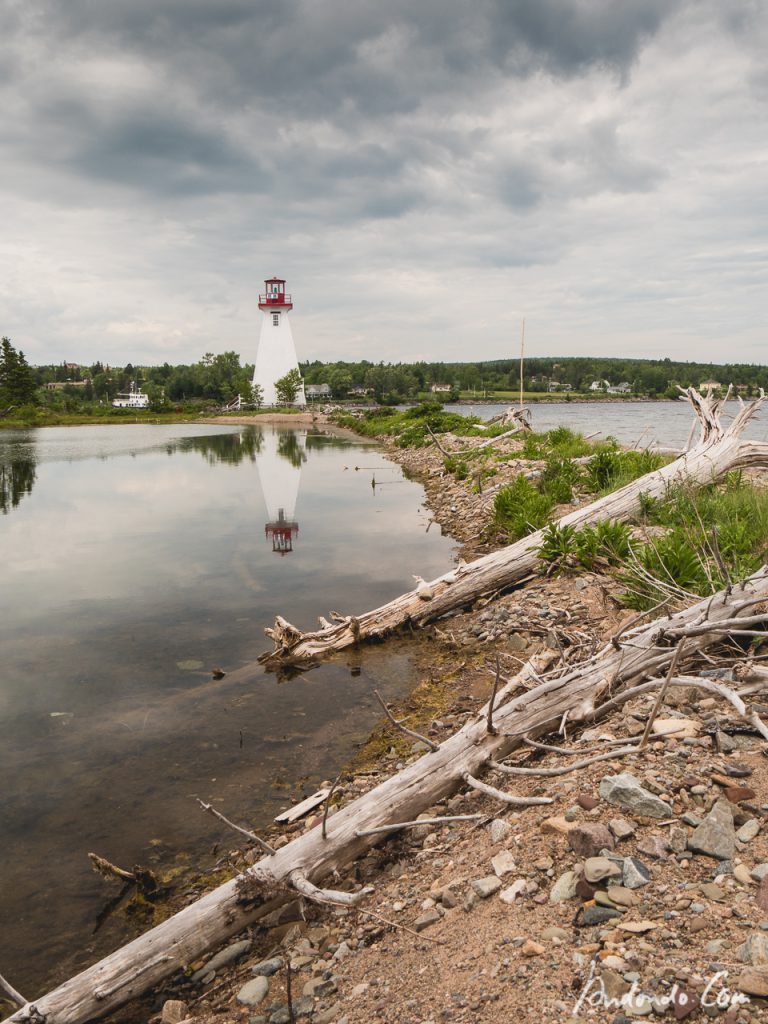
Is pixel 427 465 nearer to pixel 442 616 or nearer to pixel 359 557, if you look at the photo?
pixel 359 557

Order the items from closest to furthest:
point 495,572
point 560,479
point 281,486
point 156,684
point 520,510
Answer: point 156,684 → point 495,572 → point 520,510 → point 560,479 → point 281,486

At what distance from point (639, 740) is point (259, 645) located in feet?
19.7

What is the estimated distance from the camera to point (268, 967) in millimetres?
3602

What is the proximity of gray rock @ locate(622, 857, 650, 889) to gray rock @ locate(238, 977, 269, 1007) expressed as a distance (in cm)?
200

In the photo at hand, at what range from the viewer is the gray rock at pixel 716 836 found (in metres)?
3.18

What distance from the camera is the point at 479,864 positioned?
12.3 feet

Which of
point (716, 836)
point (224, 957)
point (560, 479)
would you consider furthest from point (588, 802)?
point (560, 479)

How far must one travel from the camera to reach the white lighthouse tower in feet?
258

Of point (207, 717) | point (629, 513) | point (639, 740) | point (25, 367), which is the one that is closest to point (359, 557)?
point (629, 513)

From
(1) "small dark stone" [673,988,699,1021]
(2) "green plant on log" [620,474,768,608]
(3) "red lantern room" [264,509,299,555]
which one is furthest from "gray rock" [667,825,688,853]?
(3) "red lantern room" [264,509,299,555]

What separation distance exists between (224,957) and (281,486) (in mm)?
21155

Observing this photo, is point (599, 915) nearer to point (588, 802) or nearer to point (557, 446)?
point (588, 802)

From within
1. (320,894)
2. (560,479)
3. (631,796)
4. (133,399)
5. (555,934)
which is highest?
(133,399)

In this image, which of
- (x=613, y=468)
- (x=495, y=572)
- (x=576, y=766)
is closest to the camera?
(x=576, y=766)
